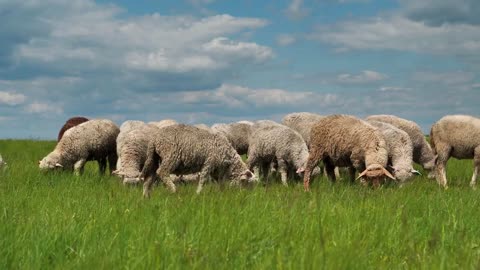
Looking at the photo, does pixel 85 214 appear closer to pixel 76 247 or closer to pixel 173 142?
pixel 76 247

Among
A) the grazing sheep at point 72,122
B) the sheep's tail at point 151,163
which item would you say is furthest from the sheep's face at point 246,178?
the grazing sheep at point 72,122

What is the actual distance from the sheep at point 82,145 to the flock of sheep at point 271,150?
0.03 m

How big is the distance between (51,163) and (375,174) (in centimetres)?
898

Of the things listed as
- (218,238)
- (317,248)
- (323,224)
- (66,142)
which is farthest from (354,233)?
(66,142)

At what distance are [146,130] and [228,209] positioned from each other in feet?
26.5

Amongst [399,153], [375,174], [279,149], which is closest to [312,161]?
[279,149]

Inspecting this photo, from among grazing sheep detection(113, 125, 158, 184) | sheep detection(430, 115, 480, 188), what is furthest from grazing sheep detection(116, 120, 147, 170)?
sheep detection(430, 115, 480, 188)

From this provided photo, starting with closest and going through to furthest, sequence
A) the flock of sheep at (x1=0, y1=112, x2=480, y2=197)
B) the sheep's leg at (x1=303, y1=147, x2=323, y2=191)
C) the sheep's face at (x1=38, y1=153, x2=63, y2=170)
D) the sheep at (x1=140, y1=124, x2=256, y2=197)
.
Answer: the sheep at (x1=140, y1=124, x2=256, y2=197) < the flock of sheep at (x1=0, y1=112, x2=480, y2=197) < the sheep's leg at (x1=303, y1=147, x2=323, y2=191) < the sheep's face at (x1=38, y1=153, x2=63, y2=170)

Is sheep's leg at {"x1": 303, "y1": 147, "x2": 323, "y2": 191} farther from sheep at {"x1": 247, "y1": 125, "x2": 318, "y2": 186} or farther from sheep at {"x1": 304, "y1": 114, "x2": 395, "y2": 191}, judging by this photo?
sheep at {"x1": 247, "y1": 125, "x2": 318, "y2": 186}

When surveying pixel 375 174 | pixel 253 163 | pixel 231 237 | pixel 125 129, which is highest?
pixel 125 129

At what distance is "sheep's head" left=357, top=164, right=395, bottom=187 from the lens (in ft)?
38.0

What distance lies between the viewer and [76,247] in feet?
15.6

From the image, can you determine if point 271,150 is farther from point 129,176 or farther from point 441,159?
point 441,159

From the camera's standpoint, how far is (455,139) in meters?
16.5
